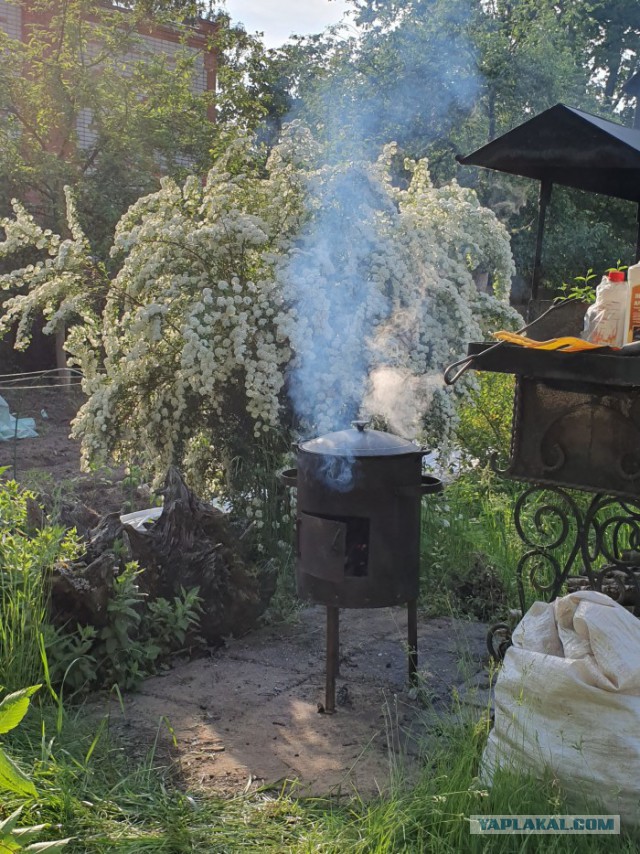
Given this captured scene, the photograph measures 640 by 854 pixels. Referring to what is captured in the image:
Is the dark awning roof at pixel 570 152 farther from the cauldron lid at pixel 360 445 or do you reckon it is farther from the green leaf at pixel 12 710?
the green leaf at pixel 12 710

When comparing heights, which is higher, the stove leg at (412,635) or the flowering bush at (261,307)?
the flowering bush at (261,307)

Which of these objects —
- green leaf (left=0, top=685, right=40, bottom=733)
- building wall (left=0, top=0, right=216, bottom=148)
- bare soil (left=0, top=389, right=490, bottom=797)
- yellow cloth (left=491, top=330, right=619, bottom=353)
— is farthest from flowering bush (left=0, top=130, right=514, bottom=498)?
building wall (left=0, top=0, right=216, bottom=148)

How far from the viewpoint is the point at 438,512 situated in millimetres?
5934

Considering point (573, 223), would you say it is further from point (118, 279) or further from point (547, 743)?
point (547, 743)

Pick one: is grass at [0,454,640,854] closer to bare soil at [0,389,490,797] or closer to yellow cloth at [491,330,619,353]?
bare soil at [0,389,490,797]

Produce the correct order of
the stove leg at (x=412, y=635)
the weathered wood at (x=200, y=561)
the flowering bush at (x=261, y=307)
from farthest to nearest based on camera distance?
1. the flowering bush at (x=261, y=307)
2. the weathered wood at (x=200, y=561)
3. the stove leg at (x=412, y=635)

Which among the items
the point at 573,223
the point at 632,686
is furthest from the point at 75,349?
the point at 573,223

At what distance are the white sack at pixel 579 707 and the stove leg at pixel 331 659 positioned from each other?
100 cm

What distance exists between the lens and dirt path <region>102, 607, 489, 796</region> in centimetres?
338

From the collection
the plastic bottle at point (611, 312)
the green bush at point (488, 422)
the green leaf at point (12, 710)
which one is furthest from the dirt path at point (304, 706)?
the green bush at point (488, 422)

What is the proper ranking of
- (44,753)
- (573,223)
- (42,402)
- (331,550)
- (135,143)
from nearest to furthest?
1. (44,753)
2. (331,550)
3. (42,402)
4. (135,143)
5. (573,223)

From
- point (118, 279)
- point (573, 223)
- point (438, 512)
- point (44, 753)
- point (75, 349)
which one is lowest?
point (44, 753)

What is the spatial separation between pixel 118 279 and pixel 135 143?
29.1 feet

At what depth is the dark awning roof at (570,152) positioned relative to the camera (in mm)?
3771
